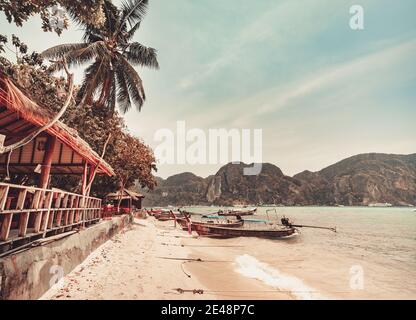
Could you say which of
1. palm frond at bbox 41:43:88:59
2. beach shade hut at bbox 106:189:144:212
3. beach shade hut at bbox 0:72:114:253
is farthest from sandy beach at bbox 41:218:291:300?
beach shade hut at bbox 106:189:144:212

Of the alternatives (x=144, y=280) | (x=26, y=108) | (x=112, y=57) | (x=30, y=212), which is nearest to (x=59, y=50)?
(x=112, y=57)

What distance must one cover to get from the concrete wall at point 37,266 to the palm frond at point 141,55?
13284 millimetres

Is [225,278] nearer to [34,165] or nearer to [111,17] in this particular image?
[34,165]

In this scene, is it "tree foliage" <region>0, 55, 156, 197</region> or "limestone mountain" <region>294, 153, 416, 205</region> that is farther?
"limestone mountain" <region>294, 153, 416, 205</region>

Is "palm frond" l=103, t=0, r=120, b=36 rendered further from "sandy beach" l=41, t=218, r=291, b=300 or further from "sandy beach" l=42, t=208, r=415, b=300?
"sandy beach" l=41, t=218, r=291, b=300

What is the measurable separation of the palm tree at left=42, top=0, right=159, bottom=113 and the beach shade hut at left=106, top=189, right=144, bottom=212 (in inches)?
344

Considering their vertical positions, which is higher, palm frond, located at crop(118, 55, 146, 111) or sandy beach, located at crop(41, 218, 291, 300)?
palm frond, located at crop(118, 55, 146, 111)

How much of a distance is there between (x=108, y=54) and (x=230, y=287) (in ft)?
48.0

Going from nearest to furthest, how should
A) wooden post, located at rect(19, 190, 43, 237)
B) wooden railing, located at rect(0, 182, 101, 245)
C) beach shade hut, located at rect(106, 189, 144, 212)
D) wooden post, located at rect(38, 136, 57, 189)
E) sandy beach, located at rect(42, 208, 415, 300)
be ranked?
wooden railing, located at rect(0, 182, 101, 245) < wooden post, located at rect(19, 190, 43, 237) < sandy beach, located at rect(42, 208, 415, 300) < wooden post, located at rect(38, 136, 57, 189) < beach shade hut, located at rect(106, 189, 144, 212)

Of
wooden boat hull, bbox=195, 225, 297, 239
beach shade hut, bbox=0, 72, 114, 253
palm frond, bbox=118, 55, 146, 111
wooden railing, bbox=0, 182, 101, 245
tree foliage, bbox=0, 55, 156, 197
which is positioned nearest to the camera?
wooden railing, bbox=0, 182, 101, 245

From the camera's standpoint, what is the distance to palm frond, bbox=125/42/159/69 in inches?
644

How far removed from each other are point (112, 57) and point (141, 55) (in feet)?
6.52

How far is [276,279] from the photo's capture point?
8.93 meters
